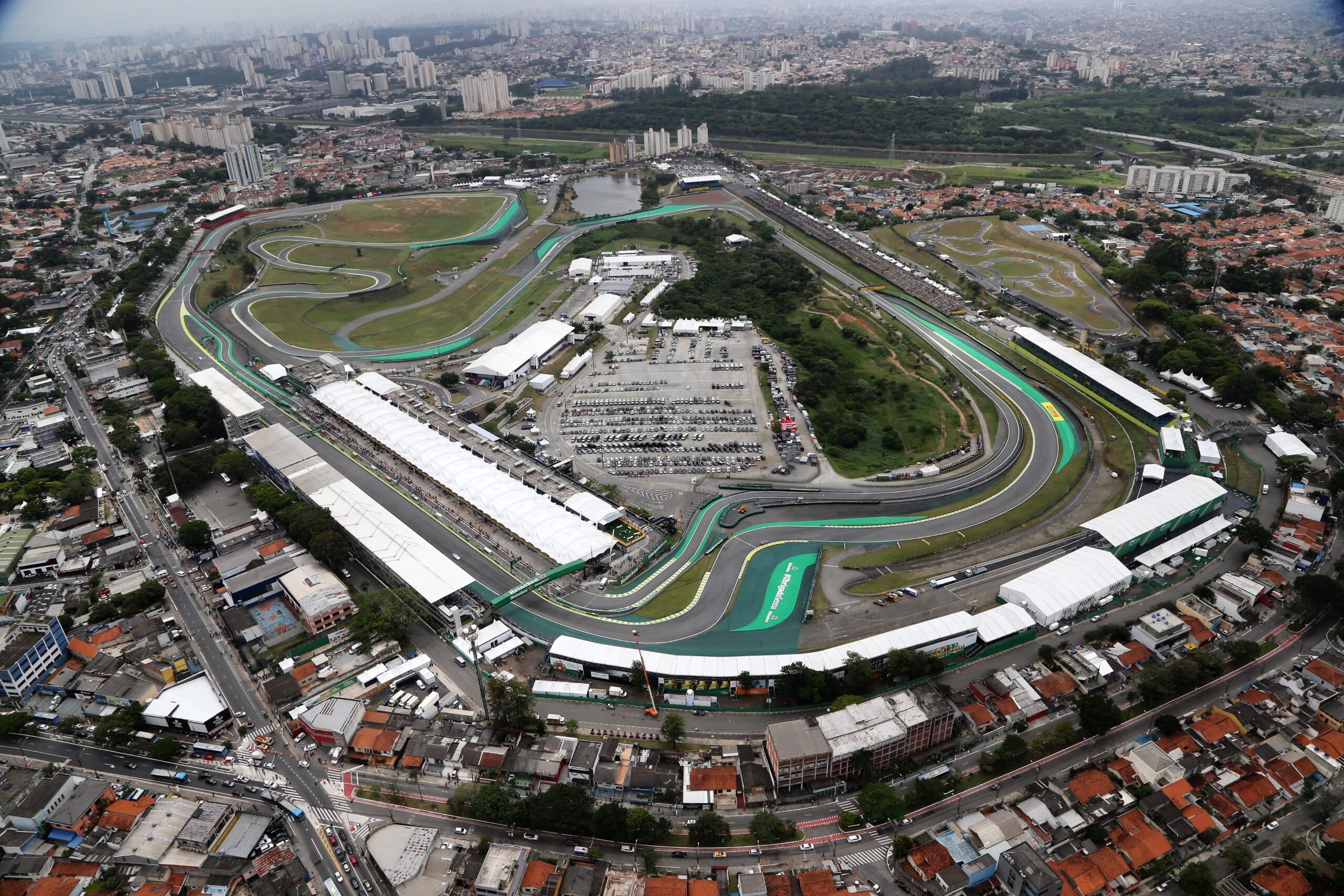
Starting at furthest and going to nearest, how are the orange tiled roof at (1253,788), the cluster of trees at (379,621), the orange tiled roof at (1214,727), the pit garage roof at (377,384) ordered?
the pit garage roof at (377,384) → the cluster of trees at (379,621) → the orange tiled roof at (1214,727) → the orange tiled roof at (1253,788)

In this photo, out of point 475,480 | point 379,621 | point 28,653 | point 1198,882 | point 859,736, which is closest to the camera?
point 1198,882

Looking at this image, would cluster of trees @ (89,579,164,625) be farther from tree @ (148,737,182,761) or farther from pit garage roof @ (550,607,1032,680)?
pit garage roof @ (550,607,1032,680)

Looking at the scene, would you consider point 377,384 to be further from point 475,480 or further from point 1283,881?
point 1283,881

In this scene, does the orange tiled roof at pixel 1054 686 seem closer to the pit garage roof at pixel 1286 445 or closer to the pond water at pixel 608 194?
the pit garage roof at pixel 1286 445

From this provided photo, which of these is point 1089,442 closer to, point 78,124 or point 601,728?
point 601,728

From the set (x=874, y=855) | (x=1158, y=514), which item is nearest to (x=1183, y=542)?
(x=1158, y=514)

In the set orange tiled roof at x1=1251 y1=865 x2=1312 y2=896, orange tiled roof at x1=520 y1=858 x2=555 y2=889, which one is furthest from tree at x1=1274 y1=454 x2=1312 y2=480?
orange tiled roof at x1=520 y1=858 x2=555 y2=889

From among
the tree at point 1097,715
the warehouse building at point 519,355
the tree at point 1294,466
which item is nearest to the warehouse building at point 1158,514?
the tree at point 1294,466
